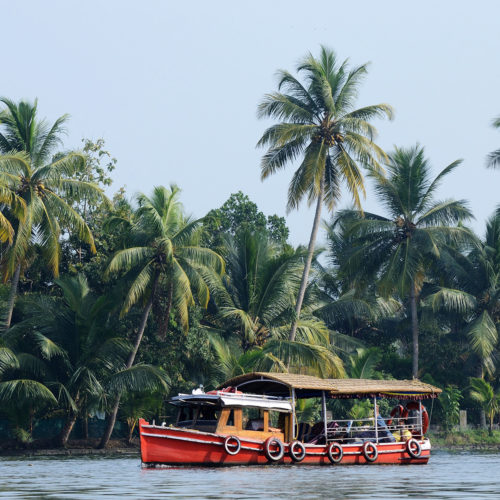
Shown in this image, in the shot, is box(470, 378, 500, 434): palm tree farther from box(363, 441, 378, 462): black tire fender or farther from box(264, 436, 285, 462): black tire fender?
box(264, 436, 285, 462): black tire fender

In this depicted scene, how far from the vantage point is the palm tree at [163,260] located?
40938 millimetres

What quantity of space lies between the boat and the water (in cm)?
43

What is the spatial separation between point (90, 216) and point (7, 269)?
452 inches

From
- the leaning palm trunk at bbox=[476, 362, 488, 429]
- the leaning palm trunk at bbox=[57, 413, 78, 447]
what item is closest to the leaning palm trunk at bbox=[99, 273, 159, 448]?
the leaning palm trunk at bbox=[57, 413, 78, 447]

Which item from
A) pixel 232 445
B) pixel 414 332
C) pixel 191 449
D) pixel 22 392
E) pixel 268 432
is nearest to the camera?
pixel 191 449

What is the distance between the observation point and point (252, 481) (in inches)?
875

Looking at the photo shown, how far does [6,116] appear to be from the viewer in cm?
4219

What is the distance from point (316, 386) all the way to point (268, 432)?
6.74ft

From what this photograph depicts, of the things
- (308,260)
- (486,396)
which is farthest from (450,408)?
(308,260)

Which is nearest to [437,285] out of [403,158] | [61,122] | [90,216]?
[403,158]

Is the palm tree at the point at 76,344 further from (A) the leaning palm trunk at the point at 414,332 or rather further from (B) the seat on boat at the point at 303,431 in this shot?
(A) the leaning palm trunk at the point at 414,332

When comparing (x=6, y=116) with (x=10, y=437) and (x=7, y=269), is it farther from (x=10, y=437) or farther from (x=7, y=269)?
(x=10, y=437)

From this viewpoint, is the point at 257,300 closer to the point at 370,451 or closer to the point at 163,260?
the point at 163,260

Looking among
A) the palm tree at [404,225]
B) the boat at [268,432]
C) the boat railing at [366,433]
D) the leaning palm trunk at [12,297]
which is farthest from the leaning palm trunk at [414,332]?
the leaning palm trunk at [12,297]
